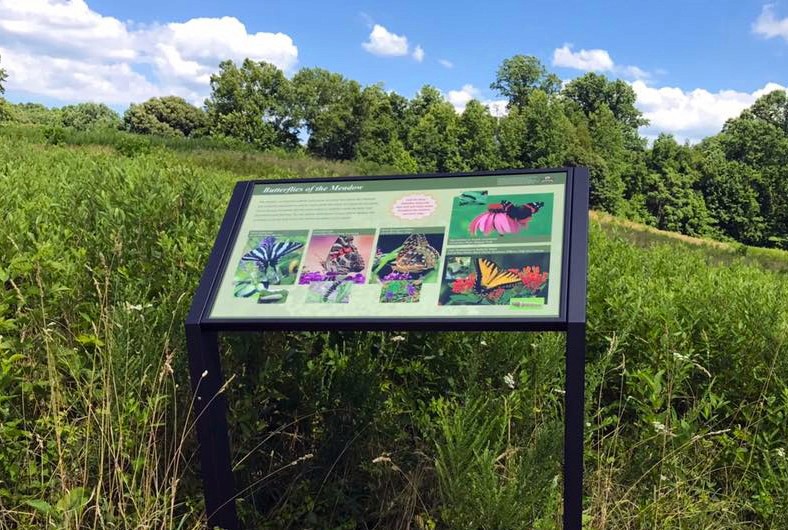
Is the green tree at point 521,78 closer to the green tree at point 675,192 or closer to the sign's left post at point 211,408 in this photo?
the green tree at point 675,192

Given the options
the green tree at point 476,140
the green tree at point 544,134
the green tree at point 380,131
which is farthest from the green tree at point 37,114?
the green tree at point 544,134

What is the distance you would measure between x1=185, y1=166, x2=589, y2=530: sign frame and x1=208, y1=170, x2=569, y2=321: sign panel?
0.08ft

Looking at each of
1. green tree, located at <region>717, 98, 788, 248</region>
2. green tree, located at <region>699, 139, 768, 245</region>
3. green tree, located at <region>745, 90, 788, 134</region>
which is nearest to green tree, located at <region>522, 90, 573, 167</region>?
green tree, located at <region>699, 139, 768, 245</region>

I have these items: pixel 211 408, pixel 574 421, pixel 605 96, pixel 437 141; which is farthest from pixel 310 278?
pixel 605 96

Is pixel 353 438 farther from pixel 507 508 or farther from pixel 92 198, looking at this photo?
pixel 92 198

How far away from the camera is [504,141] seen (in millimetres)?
59469

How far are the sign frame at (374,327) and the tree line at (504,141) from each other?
163 feet

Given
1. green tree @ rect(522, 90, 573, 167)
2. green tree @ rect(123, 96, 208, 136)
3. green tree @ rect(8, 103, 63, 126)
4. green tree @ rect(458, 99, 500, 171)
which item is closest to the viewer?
green tree @ rect(458, 99, 500, 171)

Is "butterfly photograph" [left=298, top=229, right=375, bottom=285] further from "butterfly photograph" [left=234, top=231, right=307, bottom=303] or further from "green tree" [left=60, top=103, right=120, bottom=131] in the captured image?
"green tree" [left=60, top=103, right=120, bottom=131]

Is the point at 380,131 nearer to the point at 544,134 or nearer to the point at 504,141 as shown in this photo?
the point at 504,141

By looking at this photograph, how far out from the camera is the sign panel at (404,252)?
2.30 m

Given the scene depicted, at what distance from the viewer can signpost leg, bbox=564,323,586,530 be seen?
2127 mm

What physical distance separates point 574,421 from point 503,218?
80 cm

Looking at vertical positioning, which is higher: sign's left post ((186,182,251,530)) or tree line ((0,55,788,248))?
tree line ((0,55,788,248))
